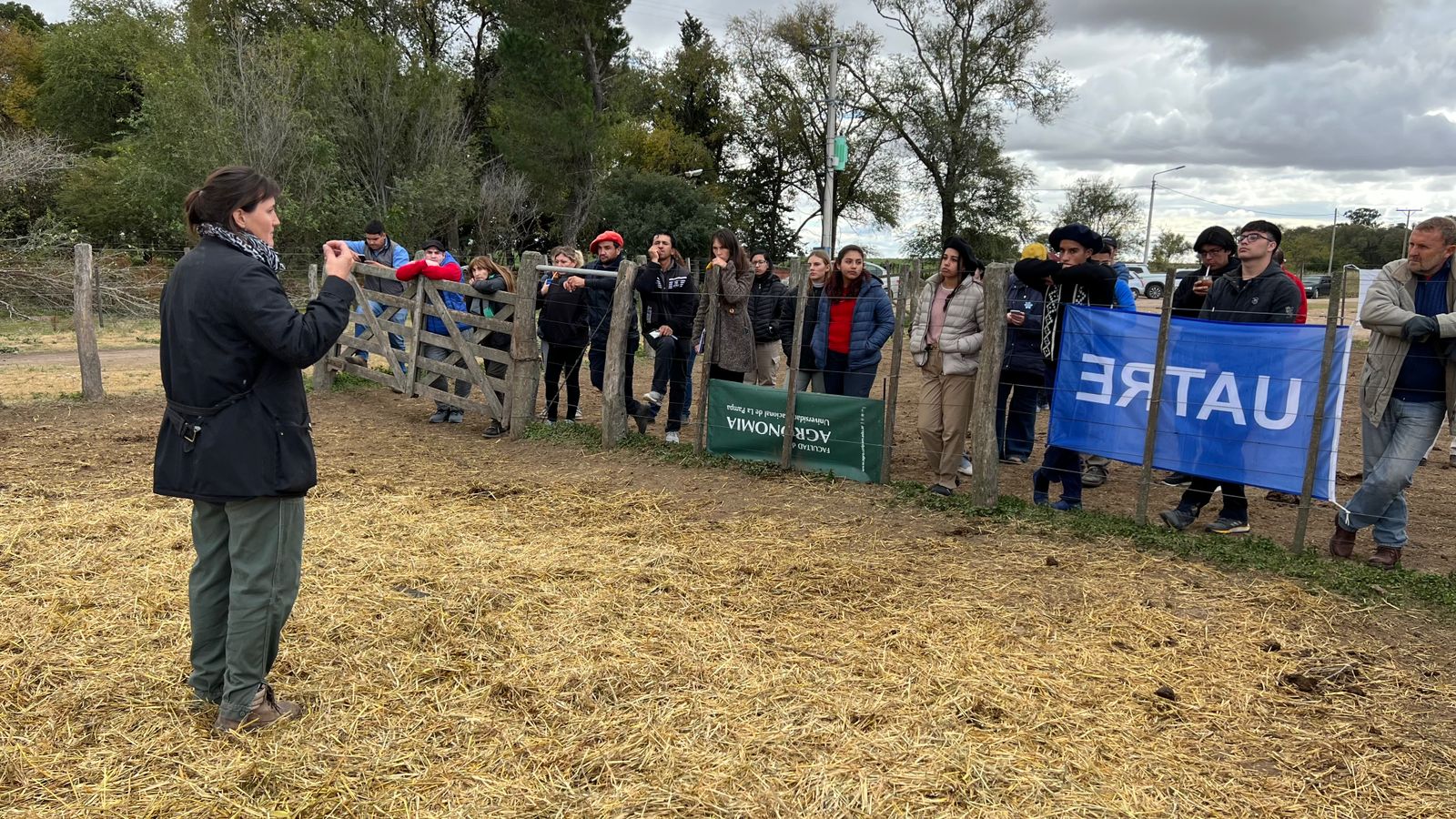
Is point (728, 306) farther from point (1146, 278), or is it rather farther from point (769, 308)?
point (1146, 278)

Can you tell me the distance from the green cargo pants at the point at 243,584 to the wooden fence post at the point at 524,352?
5199mm

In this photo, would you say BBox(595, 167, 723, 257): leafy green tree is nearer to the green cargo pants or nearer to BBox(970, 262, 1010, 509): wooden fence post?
BBox(970, 262, 1010, 509): wooden fence post

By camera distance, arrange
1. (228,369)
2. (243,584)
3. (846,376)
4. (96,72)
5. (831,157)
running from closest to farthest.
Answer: (228,369)
(243,584)
(846,376)
(831,157)
(96,72)

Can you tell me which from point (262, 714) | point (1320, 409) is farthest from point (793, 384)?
point (262, 714)

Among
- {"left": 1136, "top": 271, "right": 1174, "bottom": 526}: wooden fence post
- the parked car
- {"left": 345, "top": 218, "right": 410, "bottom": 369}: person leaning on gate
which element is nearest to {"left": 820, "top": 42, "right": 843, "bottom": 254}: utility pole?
{"left": 345, "top": 218, "right": 410, "bottom": 369}: person leaning on gate

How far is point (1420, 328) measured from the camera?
4.62 m

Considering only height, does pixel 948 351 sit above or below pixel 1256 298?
below

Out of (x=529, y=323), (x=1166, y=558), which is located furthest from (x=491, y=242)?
(x=1166, y=558)

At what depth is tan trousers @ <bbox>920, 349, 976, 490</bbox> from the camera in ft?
20.7

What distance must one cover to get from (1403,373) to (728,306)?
4464mm

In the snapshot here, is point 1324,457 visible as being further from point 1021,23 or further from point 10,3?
point 10,3

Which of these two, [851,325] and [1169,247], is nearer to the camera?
[851,325]

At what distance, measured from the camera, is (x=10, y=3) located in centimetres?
4581

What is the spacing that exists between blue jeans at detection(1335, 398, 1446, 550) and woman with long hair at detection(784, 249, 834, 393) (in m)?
3.63
